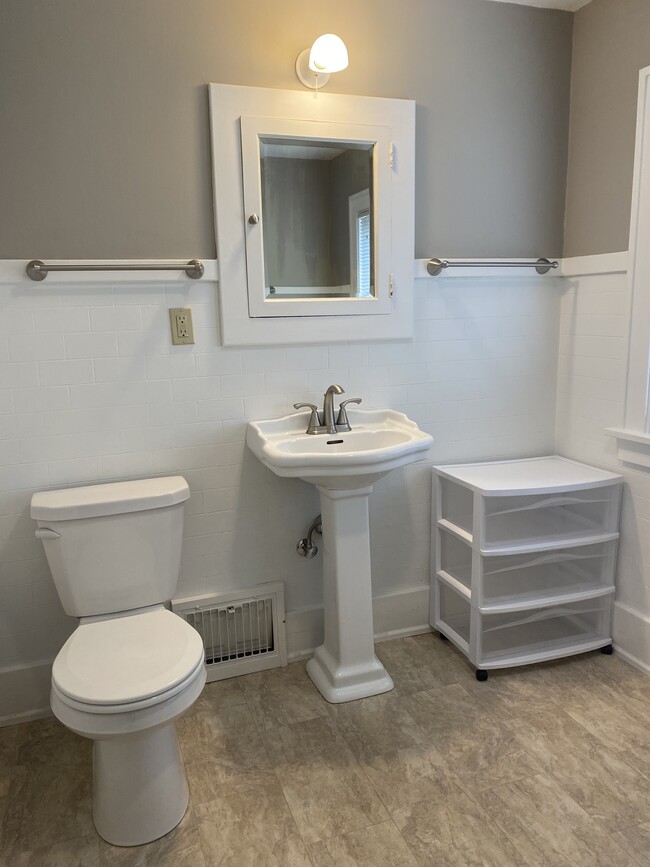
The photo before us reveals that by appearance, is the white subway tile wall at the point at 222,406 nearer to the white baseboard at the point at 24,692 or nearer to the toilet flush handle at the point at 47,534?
the white baseboard at the point at 24,692

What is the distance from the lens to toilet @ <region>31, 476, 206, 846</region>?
5.23 ft

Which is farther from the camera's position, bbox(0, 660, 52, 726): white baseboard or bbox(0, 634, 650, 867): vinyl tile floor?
bbox(0, 660, 52, 726): white baseboard

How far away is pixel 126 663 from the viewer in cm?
170

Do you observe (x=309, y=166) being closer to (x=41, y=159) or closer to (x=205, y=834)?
(x=41, y=159)

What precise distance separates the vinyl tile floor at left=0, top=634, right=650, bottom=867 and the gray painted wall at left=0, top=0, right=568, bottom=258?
5.08 ft

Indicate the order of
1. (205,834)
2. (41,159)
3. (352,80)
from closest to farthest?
(205,834), (41,159), (352,80)

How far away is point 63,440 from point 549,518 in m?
1.81

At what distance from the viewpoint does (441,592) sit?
2654mm

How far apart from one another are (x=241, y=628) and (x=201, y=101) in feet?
5.93

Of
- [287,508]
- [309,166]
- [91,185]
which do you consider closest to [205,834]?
[287,508]

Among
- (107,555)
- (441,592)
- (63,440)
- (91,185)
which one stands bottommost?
(441,592)

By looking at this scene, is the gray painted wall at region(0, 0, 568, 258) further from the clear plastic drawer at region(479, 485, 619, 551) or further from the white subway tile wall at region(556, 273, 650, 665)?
the clear plastic drawer at region(479, 485, 619, 551)

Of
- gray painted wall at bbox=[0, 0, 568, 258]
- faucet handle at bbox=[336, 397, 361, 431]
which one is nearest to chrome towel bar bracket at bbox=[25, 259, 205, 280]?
gray painted wall at bbox=[0, 0, 568, 258]

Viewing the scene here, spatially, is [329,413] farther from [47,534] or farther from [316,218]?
[47,534]
